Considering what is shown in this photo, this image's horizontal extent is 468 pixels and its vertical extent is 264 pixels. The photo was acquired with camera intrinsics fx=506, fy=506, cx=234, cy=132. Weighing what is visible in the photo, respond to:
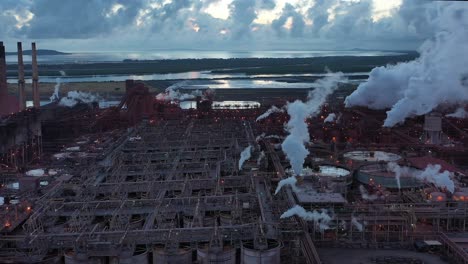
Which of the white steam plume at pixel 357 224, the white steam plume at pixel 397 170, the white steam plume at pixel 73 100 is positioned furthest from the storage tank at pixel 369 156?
the white steam plume at pixel 73 100

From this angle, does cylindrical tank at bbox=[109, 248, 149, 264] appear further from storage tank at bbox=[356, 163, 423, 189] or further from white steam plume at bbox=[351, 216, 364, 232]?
storage tank at bbox=[356, 163, 423, 189]

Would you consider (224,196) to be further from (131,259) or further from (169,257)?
(131,259)

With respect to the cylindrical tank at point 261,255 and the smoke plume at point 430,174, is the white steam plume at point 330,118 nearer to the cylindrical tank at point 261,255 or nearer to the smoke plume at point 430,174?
the smoke plume at point 430,174

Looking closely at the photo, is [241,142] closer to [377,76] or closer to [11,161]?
[11,161]

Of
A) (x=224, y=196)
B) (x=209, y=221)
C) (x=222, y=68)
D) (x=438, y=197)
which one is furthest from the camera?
(x=222, y=68)

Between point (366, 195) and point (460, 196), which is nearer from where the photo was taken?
point (460, 196)

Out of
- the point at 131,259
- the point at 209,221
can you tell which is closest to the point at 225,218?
the point at 209,221
